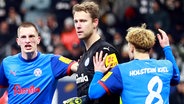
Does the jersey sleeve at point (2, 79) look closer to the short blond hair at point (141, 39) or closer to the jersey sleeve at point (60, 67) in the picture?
the jersey sleeve at point (60, 67)

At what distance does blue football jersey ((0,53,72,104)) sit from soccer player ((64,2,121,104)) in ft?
2.47

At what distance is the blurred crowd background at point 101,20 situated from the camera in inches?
540

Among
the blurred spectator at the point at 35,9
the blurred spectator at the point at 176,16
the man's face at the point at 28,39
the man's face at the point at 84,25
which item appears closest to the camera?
the man's face at the point at 84,25

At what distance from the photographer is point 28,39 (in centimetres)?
721

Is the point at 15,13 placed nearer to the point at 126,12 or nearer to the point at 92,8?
the point at 126,12

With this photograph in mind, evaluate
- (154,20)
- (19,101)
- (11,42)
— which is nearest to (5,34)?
(11,42)

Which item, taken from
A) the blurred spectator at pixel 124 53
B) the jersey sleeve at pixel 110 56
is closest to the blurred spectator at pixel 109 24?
the blurred spectator at pixel 124 53

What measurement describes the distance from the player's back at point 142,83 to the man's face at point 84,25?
73 cm

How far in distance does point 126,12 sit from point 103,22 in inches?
25.7

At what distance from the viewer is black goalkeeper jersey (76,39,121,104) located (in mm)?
6281

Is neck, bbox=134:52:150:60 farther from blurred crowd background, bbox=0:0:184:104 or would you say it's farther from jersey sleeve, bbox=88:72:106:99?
blurred crowd background, bbox=0:0:184:104

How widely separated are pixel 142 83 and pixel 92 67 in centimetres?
68

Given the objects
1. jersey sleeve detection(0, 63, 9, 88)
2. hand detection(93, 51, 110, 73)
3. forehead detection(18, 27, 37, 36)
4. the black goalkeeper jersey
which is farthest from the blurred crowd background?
hand detection(93, 51, 110, 73)

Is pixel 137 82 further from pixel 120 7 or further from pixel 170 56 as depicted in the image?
pixel 120 7
